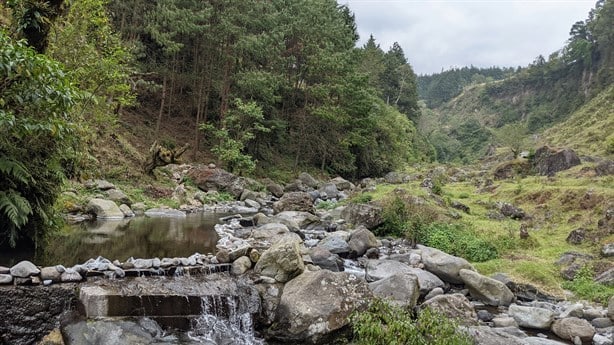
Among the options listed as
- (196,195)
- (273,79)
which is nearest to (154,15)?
(273,79)

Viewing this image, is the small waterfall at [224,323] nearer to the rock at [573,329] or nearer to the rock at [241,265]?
the rock at [241,265]

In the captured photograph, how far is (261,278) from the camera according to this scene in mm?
9102

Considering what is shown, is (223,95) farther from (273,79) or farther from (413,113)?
(413,113)

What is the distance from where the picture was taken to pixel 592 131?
50.2 metres

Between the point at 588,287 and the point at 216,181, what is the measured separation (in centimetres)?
1804

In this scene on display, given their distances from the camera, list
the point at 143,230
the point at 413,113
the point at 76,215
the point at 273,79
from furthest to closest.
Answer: the point at 413,113, the point at 273,79, the point at 76,215, the point at 143,230

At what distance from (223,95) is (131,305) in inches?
920

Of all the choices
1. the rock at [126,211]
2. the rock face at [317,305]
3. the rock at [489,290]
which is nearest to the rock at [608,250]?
the rock at [489,290]

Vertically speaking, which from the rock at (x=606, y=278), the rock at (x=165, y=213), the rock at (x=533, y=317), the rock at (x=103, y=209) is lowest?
the rock at (x=533, y=317)

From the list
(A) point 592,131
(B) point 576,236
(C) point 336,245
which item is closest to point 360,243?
(C) point 336,245

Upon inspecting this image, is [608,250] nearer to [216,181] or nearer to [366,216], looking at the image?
[366,216]

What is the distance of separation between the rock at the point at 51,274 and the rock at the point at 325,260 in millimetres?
5990

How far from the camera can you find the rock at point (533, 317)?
27.9 ft

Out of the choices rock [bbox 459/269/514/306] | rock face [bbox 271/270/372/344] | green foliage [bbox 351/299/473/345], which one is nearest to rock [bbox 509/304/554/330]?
rock [bbox 459/269/514/306]
